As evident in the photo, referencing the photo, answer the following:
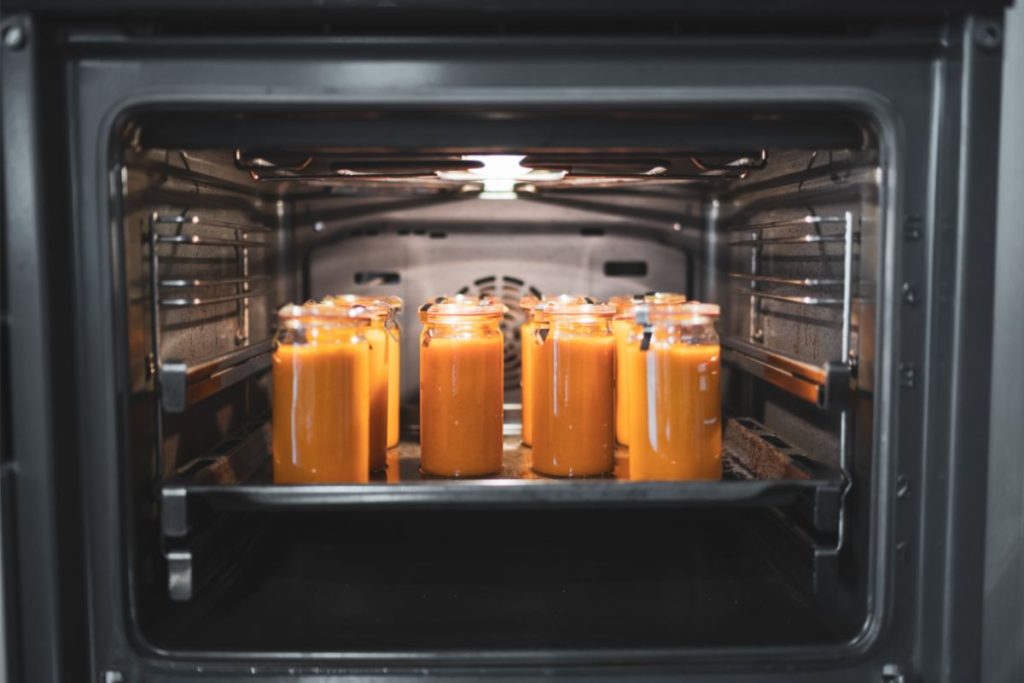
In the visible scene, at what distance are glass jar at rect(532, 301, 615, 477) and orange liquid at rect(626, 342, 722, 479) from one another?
103 millimetres

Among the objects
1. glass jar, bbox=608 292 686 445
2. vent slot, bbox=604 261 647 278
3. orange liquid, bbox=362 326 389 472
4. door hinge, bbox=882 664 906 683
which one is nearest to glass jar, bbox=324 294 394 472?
orange liquid, bbox=362 326 389 472

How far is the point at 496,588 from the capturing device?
119cm

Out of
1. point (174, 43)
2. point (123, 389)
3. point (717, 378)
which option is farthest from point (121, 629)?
point (717, 378)

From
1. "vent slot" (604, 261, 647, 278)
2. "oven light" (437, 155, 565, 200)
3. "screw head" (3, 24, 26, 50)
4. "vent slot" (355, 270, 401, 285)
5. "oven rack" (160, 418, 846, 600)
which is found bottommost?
"oven rack" (160, 418, 846, 600)

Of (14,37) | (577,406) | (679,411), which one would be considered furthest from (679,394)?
(14,37)

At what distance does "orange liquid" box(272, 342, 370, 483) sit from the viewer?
1.04 m

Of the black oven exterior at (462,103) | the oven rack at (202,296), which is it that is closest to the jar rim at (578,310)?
the black oven exterior at (462,103)

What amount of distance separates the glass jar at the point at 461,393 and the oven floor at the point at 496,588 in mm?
188

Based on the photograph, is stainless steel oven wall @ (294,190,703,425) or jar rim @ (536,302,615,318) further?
stainless steel oven wall @ (294,190,703,425)

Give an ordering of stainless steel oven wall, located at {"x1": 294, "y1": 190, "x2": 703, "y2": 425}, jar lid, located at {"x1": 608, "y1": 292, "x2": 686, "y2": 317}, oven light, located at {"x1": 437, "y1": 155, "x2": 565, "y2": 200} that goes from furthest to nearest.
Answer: stainless steel oven wall, located at {"x1": 294, "y1": 190, "x2": 703, "y2": 425} → jar lid, located at {"x1": 608, "y1": 292, "x2": 686, "y2": 317} → oven light, located at {"x1": 437, "y1": 155, "x2": 565, "y2": 200}

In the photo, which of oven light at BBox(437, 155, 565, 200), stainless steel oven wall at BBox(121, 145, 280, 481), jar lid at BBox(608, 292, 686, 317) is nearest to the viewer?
stainless steel oven wall at BBox(121, 145, 280, 481)

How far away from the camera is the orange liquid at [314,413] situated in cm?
104

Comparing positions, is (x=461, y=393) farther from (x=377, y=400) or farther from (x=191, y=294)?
(x=191, y=294)

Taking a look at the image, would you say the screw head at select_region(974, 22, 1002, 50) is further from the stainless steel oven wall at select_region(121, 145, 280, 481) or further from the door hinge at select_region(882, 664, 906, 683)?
the stainless steel oven wall at select_region(121, 145, 280, 481)
